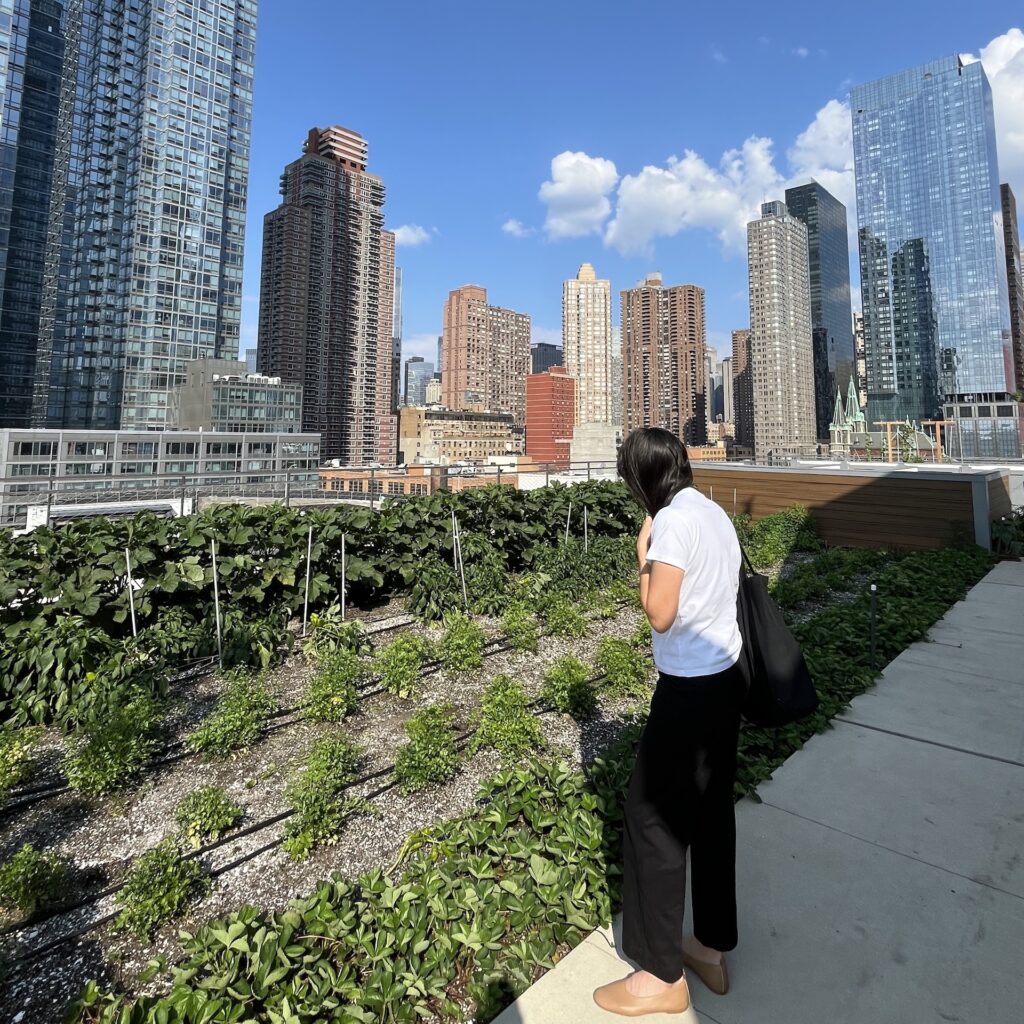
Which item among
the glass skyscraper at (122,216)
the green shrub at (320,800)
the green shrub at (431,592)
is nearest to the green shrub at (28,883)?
the green shrub at (320,800)

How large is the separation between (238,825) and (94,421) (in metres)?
90.0

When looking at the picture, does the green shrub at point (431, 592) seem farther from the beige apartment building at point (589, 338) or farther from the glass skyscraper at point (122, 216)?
the beige apartment building at point (589, 338)

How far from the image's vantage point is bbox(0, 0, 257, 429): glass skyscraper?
72562 millimetres

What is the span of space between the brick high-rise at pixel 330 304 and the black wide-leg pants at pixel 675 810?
11053 cm

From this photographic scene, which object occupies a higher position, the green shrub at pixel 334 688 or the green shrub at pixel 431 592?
the green shrub at pixel 431 592

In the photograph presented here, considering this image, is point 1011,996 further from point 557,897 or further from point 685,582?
point 685,582

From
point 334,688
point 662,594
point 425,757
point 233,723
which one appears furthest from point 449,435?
point 662,594

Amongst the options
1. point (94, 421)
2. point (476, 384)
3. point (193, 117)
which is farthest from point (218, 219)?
point (476, 384)

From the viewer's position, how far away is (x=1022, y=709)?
11.7 ft

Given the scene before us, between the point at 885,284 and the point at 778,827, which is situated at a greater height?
the point at 885,284

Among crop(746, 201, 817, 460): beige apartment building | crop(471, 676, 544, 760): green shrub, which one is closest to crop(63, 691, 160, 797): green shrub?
crop(471, 676, 544, 760): green shrub

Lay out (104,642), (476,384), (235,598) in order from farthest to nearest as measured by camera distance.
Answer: (476,384) → (235,598) → (104,642)

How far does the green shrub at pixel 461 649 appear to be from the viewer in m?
4.34

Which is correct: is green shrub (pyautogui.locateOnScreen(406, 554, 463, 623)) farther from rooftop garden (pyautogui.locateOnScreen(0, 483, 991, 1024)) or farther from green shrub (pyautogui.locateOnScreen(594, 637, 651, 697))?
green shrub (pyautogui.locateOnScreen(594, 637, 651, 697))
